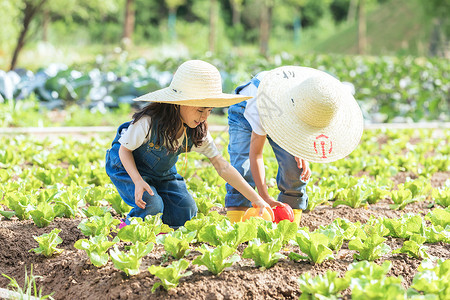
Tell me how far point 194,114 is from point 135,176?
0.47 metres

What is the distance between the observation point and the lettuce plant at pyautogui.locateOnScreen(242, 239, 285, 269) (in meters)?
2.54

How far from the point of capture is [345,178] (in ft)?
14.1

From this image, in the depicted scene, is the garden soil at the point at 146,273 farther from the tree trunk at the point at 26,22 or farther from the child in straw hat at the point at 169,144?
the tree trunk at the point at 26,22

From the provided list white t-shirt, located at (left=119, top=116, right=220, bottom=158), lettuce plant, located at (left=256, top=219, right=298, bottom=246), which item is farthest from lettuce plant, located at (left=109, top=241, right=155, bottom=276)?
white t-shirt, located at (left=119, top=116, right=220, bottom=158)

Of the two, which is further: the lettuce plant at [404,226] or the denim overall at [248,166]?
the denim overall at [248,166]

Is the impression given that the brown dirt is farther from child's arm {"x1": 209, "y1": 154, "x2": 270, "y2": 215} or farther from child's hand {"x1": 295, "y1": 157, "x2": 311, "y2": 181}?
child's hand {"x1": 295, "y1": 157, "x2": 311, "y2": 181}

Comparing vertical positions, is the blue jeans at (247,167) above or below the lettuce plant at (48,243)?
above

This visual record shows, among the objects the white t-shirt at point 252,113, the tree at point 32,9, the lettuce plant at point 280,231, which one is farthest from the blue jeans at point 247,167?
the tree at point 32,9

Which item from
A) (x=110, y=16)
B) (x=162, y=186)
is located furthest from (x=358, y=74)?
→ (x=110, y=16)

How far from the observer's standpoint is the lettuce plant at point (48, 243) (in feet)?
9.16

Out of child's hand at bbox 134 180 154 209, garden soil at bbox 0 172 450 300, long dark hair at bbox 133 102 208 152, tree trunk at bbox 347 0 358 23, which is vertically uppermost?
tree trunk at bbox 347 0 358 23

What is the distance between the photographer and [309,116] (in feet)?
10.1

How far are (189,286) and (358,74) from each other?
8.43 m

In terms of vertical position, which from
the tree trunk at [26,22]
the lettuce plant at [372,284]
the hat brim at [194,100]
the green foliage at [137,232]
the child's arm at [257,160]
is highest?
the tree trunk at [26,22]
